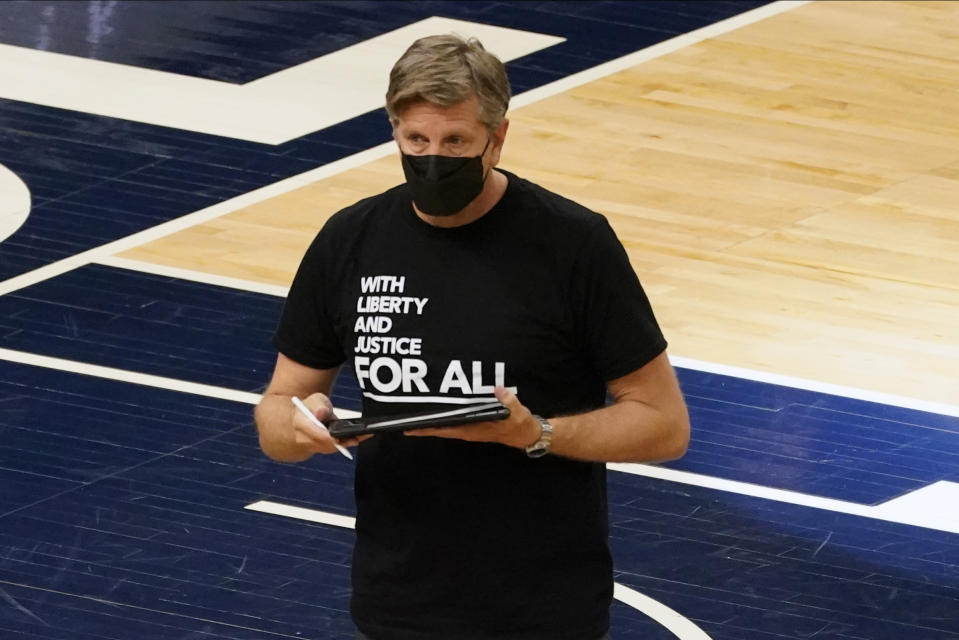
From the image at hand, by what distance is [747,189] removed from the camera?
9.84 m

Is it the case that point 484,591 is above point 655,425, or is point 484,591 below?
below

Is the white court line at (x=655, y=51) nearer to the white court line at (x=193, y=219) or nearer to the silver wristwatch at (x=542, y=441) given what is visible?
the white court line at (x=193, y=219)

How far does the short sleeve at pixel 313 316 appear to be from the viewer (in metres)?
3.58

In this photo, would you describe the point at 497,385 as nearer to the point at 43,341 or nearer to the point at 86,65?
the point at 43,341

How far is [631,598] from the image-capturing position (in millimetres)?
6168

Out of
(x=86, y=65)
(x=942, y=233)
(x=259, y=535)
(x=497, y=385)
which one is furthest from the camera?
(x=86, y=65)

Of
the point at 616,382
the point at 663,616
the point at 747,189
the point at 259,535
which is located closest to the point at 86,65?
the point at 747,189

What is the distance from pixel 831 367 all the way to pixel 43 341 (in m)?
2.83

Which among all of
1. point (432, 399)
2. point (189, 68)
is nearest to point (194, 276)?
point (189, 68)

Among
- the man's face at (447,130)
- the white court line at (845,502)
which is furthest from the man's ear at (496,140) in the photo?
the white court line at (845,502)

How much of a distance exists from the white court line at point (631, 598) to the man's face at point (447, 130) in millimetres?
2429

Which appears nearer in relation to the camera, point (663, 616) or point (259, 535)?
point (663, 616)

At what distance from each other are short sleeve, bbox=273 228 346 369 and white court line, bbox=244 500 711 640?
82.5 inches

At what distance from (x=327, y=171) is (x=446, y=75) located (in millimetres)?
6684
